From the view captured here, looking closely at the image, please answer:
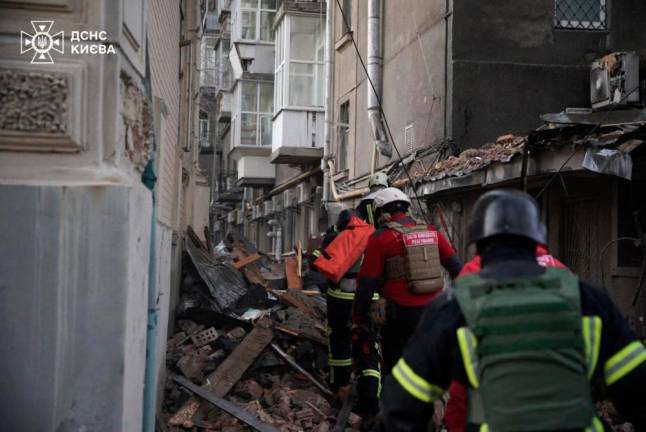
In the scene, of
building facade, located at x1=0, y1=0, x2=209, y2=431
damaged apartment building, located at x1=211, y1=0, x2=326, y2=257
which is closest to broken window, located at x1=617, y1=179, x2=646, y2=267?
building facade, located at x1=0, y1=0, x2=209, y2=431

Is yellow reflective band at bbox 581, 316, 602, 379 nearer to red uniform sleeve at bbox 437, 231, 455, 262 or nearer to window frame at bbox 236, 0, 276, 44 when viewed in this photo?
red uniform sleeve at bbox 437, 231, 455, 262

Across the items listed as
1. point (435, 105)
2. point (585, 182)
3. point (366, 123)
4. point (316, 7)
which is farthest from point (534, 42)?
point (316, 7)

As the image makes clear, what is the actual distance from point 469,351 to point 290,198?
23.1 metres

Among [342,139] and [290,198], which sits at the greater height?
[342,139]

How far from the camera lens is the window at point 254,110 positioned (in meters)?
27.0

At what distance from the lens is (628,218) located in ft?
25.4

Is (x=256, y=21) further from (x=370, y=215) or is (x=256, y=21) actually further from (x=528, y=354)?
(x=528, y=354)

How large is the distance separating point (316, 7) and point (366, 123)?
686 cm

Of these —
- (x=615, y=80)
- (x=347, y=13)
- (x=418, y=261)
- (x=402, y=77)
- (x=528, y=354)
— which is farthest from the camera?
(x=347, y=13)

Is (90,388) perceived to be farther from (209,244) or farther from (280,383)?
(209,244)

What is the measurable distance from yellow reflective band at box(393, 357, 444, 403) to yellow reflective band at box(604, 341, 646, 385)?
56cm

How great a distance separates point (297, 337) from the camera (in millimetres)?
8227

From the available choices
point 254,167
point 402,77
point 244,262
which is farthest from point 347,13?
point 254,167

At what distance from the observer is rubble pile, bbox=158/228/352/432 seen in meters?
6.50
